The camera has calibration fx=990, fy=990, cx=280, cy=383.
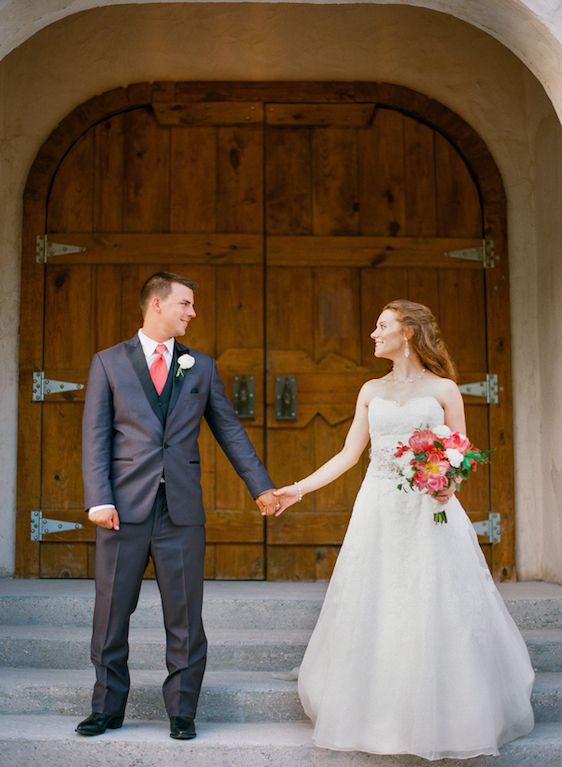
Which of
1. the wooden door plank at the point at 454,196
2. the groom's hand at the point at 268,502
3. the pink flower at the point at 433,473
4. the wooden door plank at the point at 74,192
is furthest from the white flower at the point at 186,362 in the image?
the wooden door plank at the point at 454,196

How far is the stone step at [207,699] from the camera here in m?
4.00

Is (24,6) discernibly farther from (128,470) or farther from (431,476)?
(431,476)

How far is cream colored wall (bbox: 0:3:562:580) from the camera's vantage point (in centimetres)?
582

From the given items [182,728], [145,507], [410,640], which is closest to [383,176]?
[145,507]

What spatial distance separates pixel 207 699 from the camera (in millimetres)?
4012

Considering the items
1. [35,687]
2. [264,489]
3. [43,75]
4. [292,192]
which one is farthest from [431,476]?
[43,75]

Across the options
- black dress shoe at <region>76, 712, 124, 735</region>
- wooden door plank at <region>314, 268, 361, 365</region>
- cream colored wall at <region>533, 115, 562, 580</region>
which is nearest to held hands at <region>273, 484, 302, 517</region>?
black dress shoe at <region>76, 712, 124, 735</region>

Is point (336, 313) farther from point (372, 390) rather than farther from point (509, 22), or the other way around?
point (509, 22)

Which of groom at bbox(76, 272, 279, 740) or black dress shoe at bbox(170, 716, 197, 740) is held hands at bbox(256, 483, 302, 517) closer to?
groom at bbox(76, 272, 279, 740)

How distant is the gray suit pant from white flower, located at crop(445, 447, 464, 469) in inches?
40.7

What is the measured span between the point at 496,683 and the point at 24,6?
10.5 ft

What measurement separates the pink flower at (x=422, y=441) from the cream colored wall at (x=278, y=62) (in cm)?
A: 242

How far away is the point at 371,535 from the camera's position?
377 centimetres

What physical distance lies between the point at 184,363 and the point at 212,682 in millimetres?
1365
